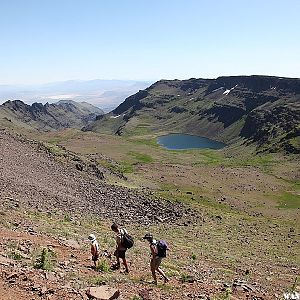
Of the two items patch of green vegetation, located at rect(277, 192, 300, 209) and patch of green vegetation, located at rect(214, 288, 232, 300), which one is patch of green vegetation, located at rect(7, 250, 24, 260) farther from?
patch of green vegetation, located at rect(277, 192, 300, 209)

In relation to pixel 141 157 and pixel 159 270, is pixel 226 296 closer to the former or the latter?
pixel 159 270

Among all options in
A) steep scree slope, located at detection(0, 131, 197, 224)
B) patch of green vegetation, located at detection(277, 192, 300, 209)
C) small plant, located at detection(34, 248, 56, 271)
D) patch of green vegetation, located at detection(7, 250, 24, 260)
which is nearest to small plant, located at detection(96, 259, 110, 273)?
small plant, located at detection(34, 248, 56, 271)

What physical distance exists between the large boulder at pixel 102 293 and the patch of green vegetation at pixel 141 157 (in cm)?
14228

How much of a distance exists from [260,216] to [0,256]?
61.4 meters

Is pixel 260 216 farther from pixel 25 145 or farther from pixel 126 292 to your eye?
pixel 126 292

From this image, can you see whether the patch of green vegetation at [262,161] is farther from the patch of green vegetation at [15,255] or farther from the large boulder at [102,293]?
the large boulder at [102,293]

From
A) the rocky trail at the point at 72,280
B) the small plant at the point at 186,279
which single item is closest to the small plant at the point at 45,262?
the rocky trail at the point at 72,280

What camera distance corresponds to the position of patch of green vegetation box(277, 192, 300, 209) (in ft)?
294

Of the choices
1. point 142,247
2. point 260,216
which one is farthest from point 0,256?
point 260,216

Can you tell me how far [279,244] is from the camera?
48.7 metres

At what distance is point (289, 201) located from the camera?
95688 mm

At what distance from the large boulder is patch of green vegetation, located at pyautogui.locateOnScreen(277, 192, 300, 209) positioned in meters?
76.5

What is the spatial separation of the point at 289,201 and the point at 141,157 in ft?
267

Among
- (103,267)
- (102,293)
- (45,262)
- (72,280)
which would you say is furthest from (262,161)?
(102,293)
